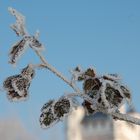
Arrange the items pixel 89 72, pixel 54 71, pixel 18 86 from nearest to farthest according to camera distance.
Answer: pixel 54 71
pixel 18 86
pixel 89 72

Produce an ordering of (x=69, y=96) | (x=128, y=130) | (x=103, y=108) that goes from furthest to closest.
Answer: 1. (x=128, y=130)
2. (x=69, y=96)
3. (x=103, y=108)

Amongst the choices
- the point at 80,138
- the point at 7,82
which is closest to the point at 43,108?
the point at 7,82

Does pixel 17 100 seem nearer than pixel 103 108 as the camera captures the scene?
No

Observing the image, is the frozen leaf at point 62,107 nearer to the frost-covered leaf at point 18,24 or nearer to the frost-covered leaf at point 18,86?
the frost-covered leaf at point 18,86

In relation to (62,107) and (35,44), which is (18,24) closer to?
(35,44)

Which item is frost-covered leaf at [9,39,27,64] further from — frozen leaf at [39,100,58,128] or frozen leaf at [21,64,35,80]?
frozen leaf at [39,100,58,128]

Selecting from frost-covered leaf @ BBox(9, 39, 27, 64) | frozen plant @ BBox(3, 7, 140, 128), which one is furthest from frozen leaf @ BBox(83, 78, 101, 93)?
frost-covered leaf @ BBox(9, 39, 27, 64)

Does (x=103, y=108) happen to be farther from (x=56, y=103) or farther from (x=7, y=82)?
(x=7, y=82)

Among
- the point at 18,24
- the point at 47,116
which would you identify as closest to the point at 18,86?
the point at 47,116
